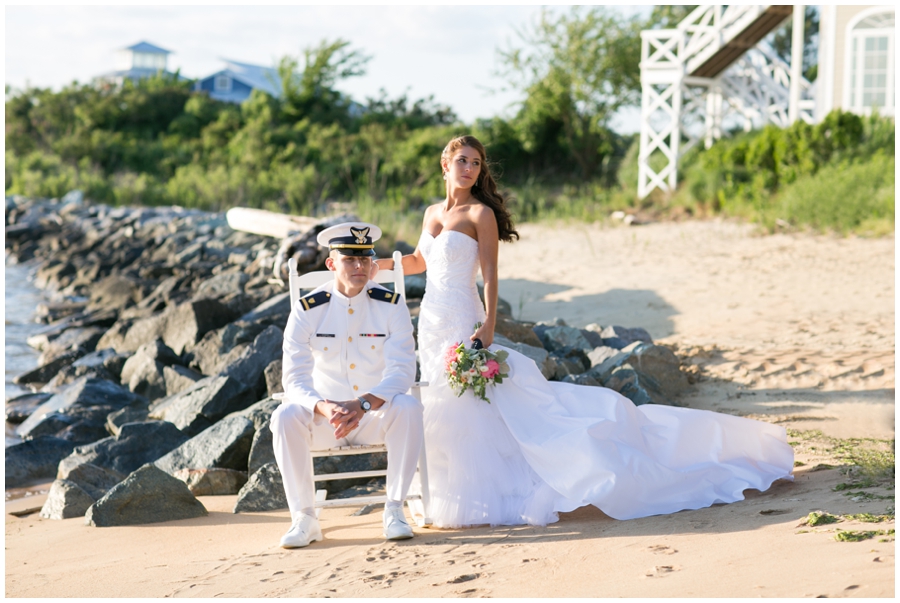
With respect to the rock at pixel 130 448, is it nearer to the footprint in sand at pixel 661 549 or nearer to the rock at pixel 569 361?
the rock at pixel 569 361

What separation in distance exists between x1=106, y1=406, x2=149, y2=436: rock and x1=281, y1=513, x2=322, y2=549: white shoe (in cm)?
370

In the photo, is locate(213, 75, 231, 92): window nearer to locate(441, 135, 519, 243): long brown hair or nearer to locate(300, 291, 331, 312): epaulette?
locate(441, 135, 519, 243): long brown hair

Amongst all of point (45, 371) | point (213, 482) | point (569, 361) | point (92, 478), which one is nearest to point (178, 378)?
point (45, 371)

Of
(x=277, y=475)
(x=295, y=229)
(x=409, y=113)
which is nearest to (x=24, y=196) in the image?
(x=409, y=113)

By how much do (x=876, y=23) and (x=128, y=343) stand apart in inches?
622

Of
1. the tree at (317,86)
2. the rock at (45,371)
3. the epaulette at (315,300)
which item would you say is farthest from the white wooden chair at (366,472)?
the tree at (317,86)

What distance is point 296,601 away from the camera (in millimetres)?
3418

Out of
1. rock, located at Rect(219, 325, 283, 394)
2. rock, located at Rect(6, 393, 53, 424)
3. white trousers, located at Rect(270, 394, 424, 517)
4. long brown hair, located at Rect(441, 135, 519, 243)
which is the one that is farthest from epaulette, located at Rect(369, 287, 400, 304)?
rock, located at Rect(6, 393, 53, 424)

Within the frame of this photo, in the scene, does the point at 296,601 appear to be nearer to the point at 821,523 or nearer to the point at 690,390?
the point at 821,523

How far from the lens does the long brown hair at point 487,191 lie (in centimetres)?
492

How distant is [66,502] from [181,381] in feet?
10.8

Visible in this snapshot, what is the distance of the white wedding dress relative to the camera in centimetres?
441

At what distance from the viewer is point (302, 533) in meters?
4.26

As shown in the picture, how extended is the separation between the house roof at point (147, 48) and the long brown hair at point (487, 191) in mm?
76490
